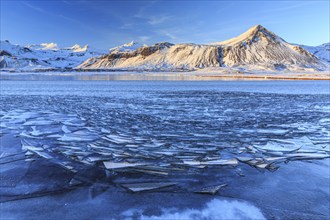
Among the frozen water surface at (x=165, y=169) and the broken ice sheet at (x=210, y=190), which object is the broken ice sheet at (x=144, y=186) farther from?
the broken ice sheet at (x=210, y=190)

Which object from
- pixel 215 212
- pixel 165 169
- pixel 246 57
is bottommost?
pixel 215 212

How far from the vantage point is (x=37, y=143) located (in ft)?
24.4

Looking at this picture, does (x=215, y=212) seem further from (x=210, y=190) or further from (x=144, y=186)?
(x=144, y=186)

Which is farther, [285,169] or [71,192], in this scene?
[285,169]

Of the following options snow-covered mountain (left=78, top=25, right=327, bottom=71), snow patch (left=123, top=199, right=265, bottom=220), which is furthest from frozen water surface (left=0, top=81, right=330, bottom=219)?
snow-covered mountain (left=78, top=25, right=327, bottom=71)

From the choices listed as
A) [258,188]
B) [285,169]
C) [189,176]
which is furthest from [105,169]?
[285,169]

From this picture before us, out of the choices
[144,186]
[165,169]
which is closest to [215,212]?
[144,186]

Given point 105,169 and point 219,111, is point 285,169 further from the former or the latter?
point 219,111

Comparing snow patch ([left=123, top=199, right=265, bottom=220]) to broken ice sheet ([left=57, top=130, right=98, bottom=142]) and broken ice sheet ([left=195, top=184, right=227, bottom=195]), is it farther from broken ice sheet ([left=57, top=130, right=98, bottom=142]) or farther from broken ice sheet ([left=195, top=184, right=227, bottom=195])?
broken ice sheet ([left=57, top=130, right=98, bottom=142])

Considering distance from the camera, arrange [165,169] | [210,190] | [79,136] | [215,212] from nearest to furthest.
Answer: [215,212] < [210,190] < [165,169] < [79,136]

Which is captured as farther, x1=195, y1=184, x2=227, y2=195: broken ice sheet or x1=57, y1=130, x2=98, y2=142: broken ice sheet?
x1=57, y1=130, x2=98, y2=142: broken ice sheet

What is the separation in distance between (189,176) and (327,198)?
2241mm

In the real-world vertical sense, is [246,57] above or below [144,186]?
above

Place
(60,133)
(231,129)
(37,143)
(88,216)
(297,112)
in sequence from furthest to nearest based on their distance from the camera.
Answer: (297,112) → (231,129) → (60,133) → (37,143) → (88,216)
